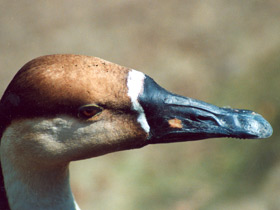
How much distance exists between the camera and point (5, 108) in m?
2.15

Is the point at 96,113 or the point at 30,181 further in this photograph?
the point at 30,181

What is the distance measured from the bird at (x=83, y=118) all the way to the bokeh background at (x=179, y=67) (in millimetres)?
2285

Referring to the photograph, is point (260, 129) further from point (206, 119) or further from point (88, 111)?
point (88, 111)

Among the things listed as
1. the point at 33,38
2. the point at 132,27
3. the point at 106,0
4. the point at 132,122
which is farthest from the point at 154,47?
the point at 132,122

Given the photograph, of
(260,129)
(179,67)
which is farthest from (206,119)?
(179,67)

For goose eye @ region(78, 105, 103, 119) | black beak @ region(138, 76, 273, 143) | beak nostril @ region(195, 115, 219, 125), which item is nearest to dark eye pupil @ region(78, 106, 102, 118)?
goose eye @ region(78, 105, 103, 119)

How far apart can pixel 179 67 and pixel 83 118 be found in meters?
3.40

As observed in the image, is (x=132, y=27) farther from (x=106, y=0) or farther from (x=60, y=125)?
(x=60, y=125)

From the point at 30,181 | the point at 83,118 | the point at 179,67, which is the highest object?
the point at 179,67

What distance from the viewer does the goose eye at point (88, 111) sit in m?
2.13

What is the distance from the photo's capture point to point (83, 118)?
2.17 meters

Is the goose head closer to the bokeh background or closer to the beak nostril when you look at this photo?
the beak nostril

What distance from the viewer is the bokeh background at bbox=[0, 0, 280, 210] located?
4500 mm

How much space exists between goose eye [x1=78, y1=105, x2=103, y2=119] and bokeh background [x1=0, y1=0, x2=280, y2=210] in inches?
98.8
